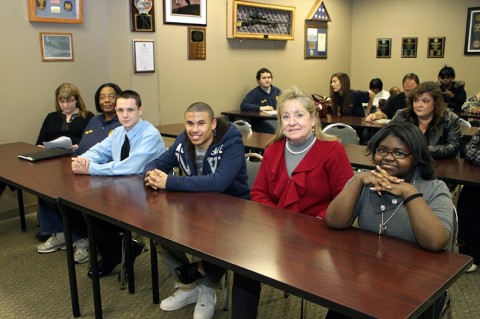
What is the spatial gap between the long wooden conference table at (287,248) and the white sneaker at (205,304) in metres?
0.54

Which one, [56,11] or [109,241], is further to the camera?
[56,11]

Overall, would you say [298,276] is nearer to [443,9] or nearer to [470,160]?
[470,160]

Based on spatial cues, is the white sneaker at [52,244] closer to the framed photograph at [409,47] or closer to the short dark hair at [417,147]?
the short dark hair at [417,147]

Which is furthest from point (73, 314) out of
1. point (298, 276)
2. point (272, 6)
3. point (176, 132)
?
point (272, 6)

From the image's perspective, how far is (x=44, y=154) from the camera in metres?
3.41

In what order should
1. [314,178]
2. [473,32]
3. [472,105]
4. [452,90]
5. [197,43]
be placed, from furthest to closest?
[473,32] → [452,90] → [472,105] → [197,43] → [314,178]

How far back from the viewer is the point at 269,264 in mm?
1614

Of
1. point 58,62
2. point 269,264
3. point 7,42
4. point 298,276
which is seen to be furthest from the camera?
point 58,62

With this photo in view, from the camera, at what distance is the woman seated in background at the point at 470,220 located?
3.21 metres

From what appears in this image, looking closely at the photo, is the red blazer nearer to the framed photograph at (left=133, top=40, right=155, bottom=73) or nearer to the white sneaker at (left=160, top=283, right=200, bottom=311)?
the white sneaker at (left=160, top=283, right=200, bottom=311)

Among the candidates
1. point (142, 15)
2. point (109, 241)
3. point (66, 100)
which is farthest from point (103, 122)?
point (142, 15)

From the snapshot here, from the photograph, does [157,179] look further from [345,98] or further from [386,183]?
[345,98]

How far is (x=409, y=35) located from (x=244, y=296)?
23.1 feet

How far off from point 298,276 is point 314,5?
6.43m
